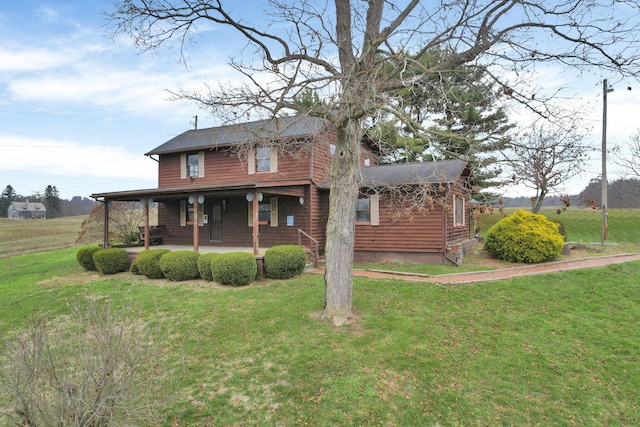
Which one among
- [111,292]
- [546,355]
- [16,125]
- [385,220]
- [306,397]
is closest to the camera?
[306,397]

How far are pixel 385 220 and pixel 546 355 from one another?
8.08 m

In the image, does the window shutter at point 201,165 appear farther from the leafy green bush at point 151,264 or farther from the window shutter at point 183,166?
the leafy green bush at point 151,264

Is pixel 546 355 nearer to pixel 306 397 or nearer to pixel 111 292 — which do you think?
pixel 306 397

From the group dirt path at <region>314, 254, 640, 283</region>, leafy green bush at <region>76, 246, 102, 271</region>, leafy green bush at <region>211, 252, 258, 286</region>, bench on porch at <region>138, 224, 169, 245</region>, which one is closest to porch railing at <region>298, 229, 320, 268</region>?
dirt path at <region>314, 254, 640, 283</region>

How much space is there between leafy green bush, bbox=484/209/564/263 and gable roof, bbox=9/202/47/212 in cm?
8795

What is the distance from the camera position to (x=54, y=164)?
1175 inches

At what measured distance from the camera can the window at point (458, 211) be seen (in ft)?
45.4

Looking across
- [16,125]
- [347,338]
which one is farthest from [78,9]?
[16,125]

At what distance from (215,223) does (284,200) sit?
154 inches

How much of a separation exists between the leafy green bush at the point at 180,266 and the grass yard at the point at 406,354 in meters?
1.64

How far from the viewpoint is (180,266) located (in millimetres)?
10508

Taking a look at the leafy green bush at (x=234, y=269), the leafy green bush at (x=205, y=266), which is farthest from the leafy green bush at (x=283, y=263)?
the leafy green bush at (x=205, y=266)

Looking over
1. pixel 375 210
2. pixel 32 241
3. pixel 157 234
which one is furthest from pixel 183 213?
pixel 32 241

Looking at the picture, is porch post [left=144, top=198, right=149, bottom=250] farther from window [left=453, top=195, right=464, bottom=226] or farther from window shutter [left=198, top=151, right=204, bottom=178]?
window [left=453, top=195, right=464, bottom=226]
